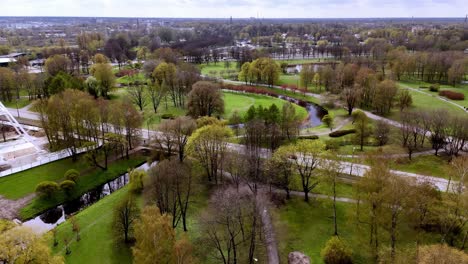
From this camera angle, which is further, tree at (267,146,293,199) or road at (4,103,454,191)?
road at (4,103,454,191)

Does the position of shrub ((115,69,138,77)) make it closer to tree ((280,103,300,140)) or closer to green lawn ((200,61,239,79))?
green lawn ((200,61,239,79))

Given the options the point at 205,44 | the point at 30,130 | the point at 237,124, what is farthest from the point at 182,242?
the point at 205,44

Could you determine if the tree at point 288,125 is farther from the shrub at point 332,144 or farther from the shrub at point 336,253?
the shrub at point 336,253

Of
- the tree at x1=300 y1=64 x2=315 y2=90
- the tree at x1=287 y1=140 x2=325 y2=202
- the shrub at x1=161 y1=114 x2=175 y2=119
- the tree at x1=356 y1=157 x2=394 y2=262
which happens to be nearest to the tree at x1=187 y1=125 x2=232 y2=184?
the tree at x1=287 y1=140 x2=325 y2=202

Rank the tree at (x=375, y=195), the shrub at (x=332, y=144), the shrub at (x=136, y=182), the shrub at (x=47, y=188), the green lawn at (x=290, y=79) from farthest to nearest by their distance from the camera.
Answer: the green lawn at (x=290, y=79)
the shrub at (x=332, y=144)
the shrub at (x=136, y=182)
the shrub at (x=47, y=188)
the tree at (x=375, y=195)

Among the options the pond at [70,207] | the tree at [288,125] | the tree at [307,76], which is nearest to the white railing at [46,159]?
the pond at [70,207]

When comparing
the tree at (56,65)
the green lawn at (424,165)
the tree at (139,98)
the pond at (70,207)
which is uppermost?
the tree at (56,65)
